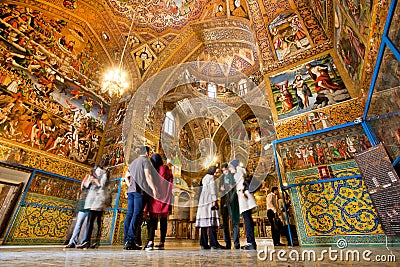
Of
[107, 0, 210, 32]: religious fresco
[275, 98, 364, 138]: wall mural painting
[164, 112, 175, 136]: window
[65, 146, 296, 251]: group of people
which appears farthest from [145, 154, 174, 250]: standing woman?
[164, 112, 175, 136]: window

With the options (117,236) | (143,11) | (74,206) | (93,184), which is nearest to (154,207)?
(93,184)

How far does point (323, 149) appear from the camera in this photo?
12.8 ft

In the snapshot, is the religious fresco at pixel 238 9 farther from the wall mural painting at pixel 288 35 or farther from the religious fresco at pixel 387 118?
the religious fresco at pixel 387 118

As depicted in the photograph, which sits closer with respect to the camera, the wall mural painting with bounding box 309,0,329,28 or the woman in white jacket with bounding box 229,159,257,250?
the woman in white jacket with bounding box 229,159,257,250

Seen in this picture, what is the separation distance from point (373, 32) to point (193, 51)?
336 inches

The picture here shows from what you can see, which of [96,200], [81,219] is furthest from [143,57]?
[81,219]

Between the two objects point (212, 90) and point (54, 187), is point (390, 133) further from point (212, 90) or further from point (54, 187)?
point (212, 90)

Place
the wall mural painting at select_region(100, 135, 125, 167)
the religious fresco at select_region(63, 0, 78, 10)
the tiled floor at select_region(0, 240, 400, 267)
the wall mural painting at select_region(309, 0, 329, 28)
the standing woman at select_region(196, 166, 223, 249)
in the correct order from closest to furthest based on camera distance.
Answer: the tiled floor at select_region(0, 240, 400, 267), the standing woman at select_region(196, 166, 223, 249), the wall mural painting at select_region(309, 0, 329, 28), the wall mural painting at select_region(100, 135, 125, 167), the religious fresco at select_region(63, 0, 78, 10)

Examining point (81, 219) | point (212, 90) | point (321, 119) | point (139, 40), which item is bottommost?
point (81, 219)

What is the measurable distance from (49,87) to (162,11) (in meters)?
5.68

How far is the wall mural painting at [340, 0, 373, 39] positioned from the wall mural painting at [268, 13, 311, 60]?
174 centimetres

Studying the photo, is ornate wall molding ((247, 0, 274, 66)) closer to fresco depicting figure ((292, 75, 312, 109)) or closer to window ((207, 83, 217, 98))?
fresco depicting figure ((292, 75, 312, 109))

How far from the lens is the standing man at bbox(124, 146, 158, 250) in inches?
99.0

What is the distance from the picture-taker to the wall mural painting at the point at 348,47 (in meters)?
3.39
